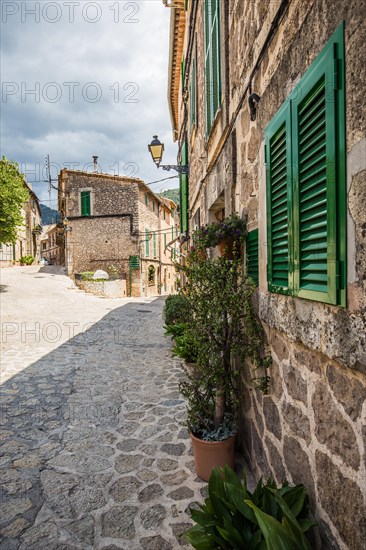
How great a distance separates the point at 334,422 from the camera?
137 cm

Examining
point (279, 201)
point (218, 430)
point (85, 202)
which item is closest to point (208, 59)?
point (279, 201)

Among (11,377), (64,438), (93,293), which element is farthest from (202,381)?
(93,293)

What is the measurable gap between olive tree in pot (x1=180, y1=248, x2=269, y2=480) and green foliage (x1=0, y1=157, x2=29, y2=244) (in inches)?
496

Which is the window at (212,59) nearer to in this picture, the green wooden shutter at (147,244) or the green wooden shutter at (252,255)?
the green wooden shutter at (252,255)

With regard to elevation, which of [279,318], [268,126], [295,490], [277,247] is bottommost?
[295,490]

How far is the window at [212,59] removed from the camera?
3795 millimetres

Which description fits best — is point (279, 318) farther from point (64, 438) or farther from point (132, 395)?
point (132, 395)

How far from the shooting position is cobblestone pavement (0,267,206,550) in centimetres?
224

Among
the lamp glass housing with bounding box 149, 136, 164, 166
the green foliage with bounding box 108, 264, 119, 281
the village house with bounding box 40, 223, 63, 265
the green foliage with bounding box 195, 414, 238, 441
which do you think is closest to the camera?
the green foliage with bounding box 195, 414, 238, 441

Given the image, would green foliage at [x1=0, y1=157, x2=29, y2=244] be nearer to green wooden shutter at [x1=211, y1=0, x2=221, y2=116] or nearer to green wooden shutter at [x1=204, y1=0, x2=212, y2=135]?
green wooden shutter at [x1=204, y1=0, x2=212, y2=135]

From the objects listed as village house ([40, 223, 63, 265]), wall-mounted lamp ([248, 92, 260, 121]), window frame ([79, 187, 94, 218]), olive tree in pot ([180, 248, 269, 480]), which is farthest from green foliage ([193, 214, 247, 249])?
village house ([40, 223, 63, 265])

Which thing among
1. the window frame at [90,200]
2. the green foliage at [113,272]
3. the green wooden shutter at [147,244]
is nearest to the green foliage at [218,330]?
the green foliage at [113,272]

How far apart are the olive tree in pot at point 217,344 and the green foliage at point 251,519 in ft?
2.16

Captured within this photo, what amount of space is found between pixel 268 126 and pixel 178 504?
2.92 metres
